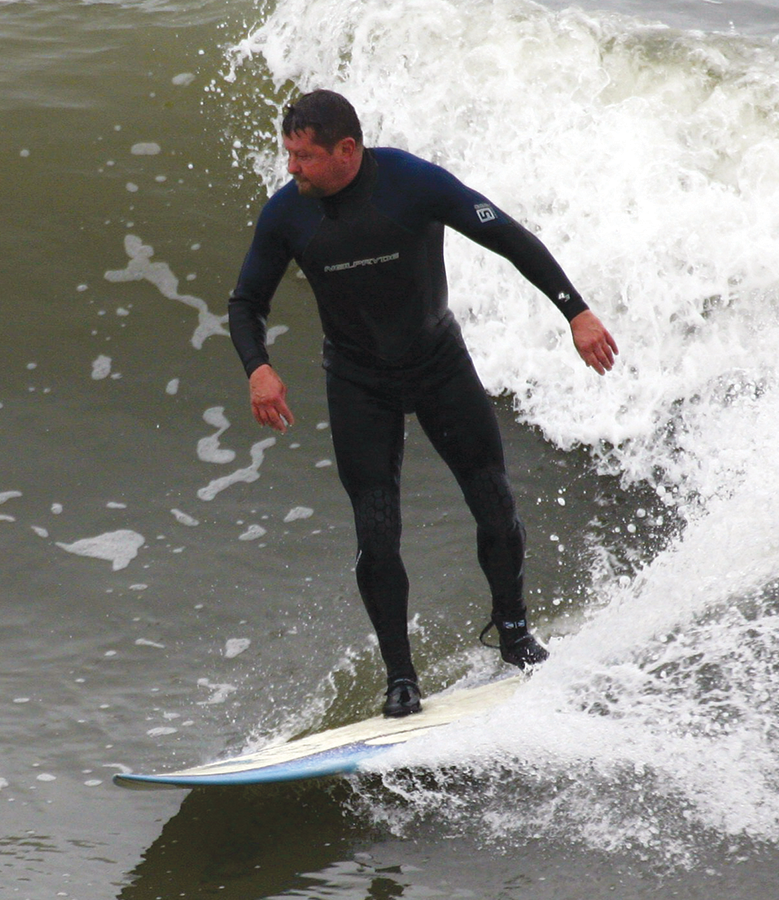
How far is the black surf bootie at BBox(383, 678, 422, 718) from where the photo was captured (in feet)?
12.0

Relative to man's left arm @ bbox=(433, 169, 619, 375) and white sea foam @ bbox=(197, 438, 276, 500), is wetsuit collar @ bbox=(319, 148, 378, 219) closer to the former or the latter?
man's left arm @ bbox=(433, 169, 619, 375)

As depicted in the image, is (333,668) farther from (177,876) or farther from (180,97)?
(180,97)

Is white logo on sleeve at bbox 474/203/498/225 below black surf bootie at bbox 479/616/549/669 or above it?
above

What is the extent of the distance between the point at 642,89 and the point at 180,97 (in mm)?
3175

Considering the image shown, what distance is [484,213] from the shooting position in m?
3.42

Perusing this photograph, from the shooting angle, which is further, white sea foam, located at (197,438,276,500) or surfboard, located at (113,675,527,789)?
white sea foam, located at (197,438,276,500)

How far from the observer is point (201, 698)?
4.22 meters

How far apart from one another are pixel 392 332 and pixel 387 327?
0.08 ft

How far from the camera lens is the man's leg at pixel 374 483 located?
142 inches

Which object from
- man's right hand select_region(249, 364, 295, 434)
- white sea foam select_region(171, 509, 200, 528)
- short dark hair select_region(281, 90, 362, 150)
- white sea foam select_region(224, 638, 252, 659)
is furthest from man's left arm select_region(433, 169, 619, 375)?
white sea foam select_region(171, 509, 200, 528)

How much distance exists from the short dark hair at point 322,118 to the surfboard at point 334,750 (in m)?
1.84

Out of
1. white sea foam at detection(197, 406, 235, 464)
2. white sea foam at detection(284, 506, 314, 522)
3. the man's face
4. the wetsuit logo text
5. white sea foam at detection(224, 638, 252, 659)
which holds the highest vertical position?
the man's face

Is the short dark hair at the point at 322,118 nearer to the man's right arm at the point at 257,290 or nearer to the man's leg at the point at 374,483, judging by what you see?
the man's right arm at the point at 257,290

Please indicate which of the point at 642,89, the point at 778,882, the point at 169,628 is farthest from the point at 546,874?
the point at 642,89
